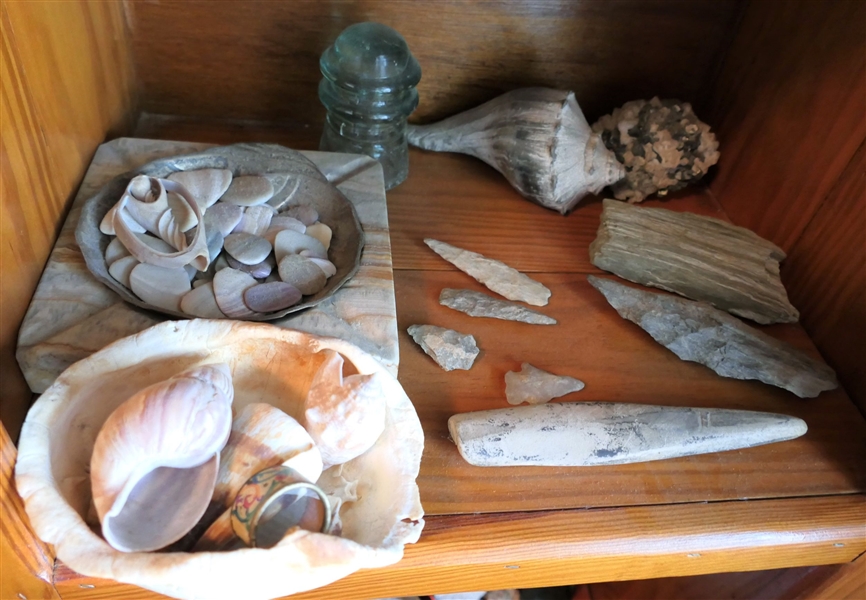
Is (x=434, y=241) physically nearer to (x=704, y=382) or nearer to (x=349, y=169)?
(x=349, y=169)

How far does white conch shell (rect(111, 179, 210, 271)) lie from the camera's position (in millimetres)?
529

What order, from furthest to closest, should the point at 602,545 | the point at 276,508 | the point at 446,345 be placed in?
1. the point at 446,345
2. the point at 602,545
3. the point at 276,508

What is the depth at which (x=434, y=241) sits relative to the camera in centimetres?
70

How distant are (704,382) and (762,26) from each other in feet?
1.41

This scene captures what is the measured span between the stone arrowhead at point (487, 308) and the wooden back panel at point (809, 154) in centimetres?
28

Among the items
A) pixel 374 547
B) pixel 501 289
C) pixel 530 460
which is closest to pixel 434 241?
pixel 501 289

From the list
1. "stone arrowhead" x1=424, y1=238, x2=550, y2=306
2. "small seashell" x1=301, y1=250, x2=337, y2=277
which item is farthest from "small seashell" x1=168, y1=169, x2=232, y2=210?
Answer: "stone arrowhead" x1=424, y1=238, x2=550, y2=306

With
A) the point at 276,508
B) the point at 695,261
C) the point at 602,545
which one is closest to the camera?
the point at 276,508

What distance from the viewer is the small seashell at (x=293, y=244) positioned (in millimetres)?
580

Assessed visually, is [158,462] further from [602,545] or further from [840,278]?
[840,278]

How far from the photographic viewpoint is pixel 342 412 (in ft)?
1.39

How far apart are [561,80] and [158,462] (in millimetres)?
665

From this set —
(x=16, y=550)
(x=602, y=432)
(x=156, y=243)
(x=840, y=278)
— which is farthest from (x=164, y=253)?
(x=840, y=278)

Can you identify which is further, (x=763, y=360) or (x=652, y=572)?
(x=763, y=360)
